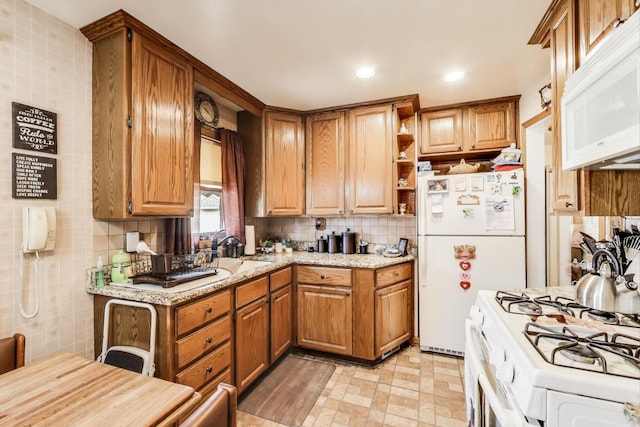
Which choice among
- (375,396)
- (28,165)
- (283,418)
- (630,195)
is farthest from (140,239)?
(630,195)

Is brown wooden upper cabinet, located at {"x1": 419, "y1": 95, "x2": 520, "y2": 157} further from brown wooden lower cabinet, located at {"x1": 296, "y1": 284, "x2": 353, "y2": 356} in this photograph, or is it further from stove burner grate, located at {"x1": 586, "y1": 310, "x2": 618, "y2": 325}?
stove burner grate, located at {"x1": 586, "y1": 310, "x2": 618, "y2": 325}

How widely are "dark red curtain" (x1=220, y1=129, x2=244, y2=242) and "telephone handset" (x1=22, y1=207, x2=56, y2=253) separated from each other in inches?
51.8

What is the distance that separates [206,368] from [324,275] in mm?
1148

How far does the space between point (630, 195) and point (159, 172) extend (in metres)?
2.26

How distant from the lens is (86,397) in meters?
0.89

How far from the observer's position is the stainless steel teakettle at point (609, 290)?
1.18 m

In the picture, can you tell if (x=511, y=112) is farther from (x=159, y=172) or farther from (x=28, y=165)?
(x=28, y=165)

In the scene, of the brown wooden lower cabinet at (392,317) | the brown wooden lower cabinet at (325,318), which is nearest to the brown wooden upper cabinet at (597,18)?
the brown wooden lower cabinet at (392,317)

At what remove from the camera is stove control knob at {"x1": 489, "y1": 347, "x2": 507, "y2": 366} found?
0.99 m

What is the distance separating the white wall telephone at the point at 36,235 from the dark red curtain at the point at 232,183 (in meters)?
1.30

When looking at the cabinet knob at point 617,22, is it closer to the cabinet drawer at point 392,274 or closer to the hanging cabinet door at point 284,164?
the cabinet drawer at point 392,274

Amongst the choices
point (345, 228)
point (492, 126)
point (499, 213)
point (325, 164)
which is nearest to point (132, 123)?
point (325, 164)

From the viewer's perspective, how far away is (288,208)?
2.90 meters

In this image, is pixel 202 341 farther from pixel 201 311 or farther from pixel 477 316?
pixel 477 316
